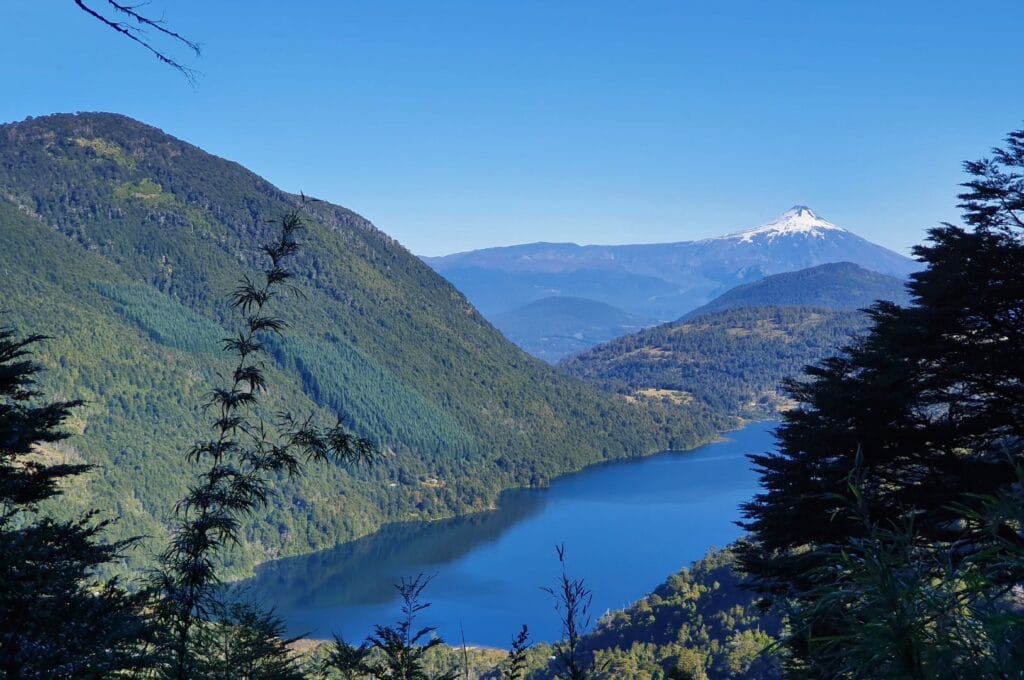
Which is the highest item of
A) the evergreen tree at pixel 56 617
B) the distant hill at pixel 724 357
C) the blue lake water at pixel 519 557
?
the distant hill at pixel 724 357

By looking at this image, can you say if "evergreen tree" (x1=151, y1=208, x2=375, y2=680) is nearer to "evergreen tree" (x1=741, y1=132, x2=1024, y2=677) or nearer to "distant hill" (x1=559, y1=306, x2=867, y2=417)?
"evergreen tree" (x1=741, y1=132, x2=1024, y2=677)

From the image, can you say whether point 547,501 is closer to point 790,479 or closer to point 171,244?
point 171,244

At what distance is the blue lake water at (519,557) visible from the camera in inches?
2135

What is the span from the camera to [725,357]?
172375mm

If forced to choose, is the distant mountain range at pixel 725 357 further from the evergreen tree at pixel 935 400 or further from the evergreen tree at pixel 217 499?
the evergreen tree at pixel 217 499

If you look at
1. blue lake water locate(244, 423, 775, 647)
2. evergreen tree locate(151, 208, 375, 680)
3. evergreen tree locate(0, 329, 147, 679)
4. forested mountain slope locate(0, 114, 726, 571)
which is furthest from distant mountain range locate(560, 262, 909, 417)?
evergreen tree locate(0, 329, 147, 679)

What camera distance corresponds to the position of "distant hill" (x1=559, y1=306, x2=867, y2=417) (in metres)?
157

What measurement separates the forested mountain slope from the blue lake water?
6.89 metres

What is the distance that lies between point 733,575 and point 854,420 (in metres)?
38.5

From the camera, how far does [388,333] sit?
13200 centimetres

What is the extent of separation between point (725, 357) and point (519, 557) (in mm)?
112624

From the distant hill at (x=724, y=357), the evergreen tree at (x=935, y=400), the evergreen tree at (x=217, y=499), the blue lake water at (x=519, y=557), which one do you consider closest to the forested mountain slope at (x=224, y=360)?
the blue lake water at (x=519, y=557)

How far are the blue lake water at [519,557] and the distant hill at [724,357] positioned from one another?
53.5 m

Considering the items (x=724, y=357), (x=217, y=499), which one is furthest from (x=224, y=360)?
(x=724, y=357)
